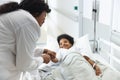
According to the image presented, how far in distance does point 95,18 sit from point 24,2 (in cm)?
152

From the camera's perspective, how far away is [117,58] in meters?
2.26

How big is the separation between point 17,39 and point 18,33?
5cm

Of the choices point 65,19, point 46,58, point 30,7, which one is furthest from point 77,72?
point 65,19

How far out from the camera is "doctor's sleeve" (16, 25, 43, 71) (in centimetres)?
138

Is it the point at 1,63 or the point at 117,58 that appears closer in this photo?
the point at 1,63

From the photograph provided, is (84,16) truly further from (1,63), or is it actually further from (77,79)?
(1,63)

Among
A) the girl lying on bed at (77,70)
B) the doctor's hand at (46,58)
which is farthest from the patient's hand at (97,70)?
the doctor's hand at (46,58)

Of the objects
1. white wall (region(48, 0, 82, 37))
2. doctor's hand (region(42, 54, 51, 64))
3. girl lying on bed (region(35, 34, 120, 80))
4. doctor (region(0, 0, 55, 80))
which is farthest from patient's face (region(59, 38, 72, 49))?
doctor (region(0, 0, 55, 80))

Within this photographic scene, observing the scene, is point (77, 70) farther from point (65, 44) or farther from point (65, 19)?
point (65, 19)

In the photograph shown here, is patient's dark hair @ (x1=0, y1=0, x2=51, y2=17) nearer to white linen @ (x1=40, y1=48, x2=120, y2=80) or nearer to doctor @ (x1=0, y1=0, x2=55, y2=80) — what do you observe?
doctor @ (x1=0, y1=0, x2=55, y2=80)

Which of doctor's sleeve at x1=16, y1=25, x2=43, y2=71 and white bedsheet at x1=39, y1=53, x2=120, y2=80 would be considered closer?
doctor's sleeve at x1=16, y1=25, x2=43, y2=71

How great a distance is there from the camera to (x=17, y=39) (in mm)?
1395

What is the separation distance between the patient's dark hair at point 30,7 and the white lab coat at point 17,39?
0.05m

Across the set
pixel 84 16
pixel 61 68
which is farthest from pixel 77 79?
pixel 84 16
